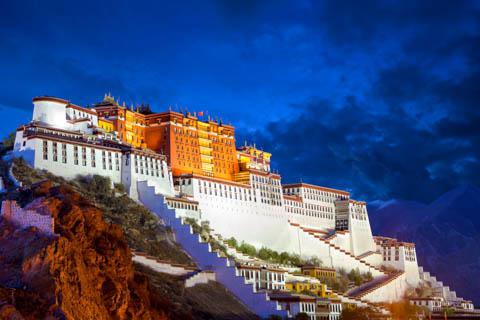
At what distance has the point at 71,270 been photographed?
4819 cm

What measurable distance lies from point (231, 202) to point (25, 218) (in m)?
45.3

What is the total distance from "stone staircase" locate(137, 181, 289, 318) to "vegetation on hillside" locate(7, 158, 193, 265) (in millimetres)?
842

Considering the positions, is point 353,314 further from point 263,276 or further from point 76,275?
point 76,275

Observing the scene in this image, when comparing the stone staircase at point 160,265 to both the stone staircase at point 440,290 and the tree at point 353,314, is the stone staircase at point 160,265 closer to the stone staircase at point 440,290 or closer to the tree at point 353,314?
the tree at point 353,314

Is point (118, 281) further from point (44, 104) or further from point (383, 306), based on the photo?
point (383, 306)

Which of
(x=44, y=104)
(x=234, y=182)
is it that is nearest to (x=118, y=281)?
(x=44, y=104)

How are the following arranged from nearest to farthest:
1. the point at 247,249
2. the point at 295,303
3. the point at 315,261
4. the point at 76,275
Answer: the point at 76,275 → the point at 295,303 → the point at 247,249 → the point at 315,261

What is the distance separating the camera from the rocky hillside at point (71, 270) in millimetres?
45531

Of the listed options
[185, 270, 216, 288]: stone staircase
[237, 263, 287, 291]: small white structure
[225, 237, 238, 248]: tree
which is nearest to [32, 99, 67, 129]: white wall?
[225, 237, 238, 248]: tree

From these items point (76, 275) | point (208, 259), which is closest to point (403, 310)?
point (208, 259)

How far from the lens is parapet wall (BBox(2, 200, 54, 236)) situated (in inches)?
1967

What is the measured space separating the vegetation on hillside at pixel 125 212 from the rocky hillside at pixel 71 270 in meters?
17.6

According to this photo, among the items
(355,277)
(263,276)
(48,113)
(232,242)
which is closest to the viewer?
(263,276)

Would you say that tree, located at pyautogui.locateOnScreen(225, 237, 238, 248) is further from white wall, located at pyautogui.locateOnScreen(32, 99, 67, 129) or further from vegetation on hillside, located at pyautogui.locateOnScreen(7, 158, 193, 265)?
white wall, located at pyautogui.locateOnScreen(32, 99, 67, 129)
